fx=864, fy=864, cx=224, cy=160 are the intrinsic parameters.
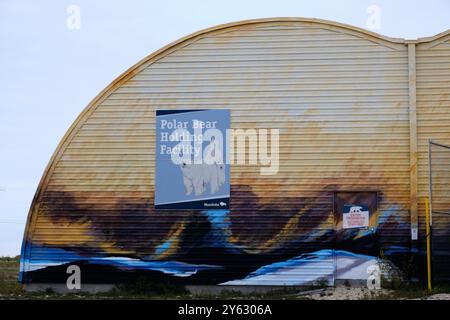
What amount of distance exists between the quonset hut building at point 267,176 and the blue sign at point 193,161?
0.37 feet

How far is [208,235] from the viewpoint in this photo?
21484 millimetres

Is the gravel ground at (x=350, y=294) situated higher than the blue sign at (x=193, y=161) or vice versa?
the blue sign at (x=193, y=161)

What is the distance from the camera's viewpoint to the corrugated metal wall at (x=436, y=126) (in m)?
20.9

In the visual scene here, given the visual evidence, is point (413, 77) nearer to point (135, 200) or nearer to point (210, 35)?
point (210, 35)

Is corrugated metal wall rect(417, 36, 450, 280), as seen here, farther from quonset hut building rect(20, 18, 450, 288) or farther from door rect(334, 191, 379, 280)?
door rect(334, 191, 379, 280)

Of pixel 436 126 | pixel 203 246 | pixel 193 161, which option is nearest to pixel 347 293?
pixel 203 246

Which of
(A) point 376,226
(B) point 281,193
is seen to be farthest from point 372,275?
(B) point 281,193

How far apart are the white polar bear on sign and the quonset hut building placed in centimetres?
22

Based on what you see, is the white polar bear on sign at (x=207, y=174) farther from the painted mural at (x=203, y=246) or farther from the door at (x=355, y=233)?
the door at (x=355, y=233)

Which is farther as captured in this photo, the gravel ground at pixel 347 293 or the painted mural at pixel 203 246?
the painted mural at pixel 203 246

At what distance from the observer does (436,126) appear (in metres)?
21.2

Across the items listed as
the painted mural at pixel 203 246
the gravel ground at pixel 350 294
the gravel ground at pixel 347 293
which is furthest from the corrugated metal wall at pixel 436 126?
the gravel ground at pixel 347 293

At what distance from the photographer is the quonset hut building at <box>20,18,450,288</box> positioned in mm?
21188
